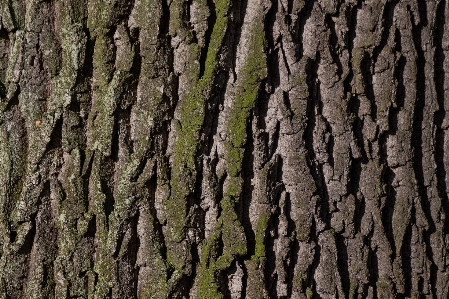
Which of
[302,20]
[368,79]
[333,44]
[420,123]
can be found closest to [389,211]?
[420,123]

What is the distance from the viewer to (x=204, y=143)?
171cm

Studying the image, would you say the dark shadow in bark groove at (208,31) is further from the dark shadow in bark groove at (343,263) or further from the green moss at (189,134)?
the dark shadow in bark groove at (343,263)

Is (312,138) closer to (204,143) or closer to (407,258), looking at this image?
(204,143)

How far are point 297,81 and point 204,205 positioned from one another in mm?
478

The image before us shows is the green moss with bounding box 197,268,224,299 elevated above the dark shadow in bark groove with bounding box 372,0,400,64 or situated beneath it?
situated beneath

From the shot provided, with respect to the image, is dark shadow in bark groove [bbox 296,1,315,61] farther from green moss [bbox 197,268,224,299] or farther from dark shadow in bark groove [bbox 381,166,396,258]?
green moss [bbox 197,268,224,299]

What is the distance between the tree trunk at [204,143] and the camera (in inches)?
66.7

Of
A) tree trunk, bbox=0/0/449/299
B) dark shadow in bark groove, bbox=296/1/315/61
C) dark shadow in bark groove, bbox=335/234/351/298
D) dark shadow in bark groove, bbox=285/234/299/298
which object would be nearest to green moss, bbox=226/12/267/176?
tree trunk, bbox=0/0/449/299

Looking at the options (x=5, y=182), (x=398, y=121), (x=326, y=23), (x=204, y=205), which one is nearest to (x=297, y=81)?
(x=326, y=23)

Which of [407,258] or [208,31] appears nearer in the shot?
[208,31]

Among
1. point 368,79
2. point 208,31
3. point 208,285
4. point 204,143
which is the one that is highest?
point 208,31

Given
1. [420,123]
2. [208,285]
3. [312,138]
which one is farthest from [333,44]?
[208,285]

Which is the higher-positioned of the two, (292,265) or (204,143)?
(204,143)

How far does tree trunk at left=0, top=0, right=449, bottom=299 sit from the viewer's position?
5.56ft
